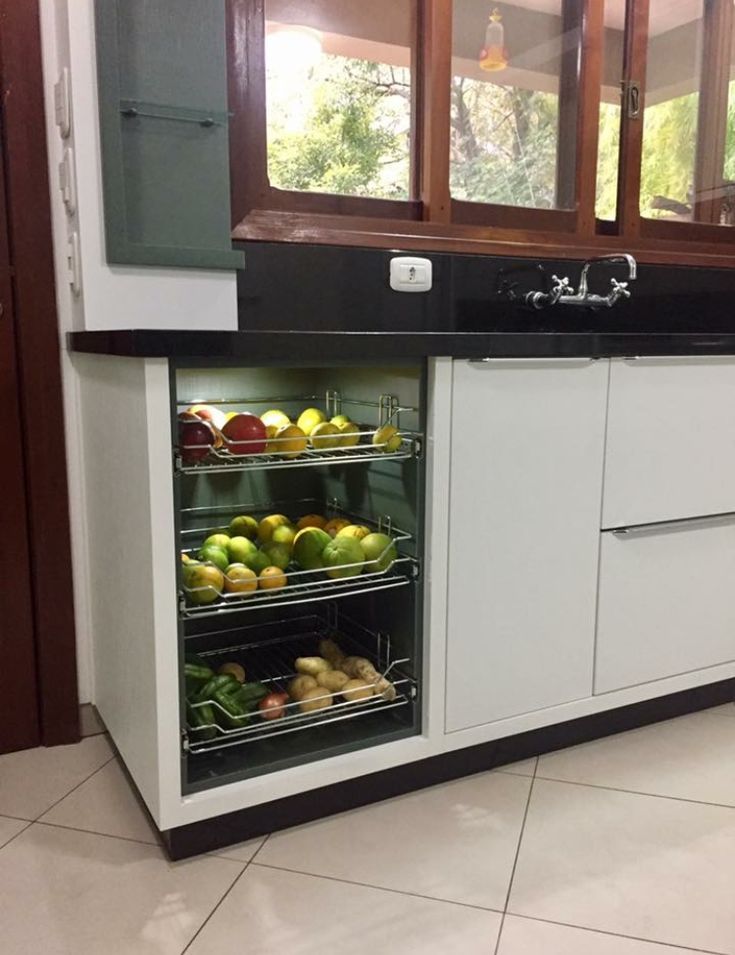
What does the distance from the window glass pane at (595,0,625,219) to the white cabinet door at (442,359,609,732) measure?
2.94ft

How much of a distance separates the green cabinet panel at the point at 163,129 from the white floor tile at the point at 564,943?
1394mm

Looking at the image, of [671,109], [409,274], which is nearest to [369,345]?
[409,274]

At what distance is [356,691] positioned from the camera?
165 centimetres

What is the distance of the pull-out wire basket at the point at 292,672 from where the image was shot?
1.53m

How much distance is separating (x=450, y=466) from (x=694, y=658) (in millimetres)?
875

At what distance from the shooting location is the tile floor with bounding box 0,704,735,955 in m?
1.28

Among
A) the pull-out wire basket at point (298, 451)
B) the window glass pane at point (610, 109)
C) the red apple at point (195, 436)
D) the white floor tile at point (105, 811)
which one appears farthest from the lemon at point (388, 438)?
the window glass pane at point (610, 109)

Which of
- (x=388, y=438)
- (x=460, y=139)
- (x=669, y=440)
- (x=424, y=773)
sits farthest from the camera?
(x=460, y=139)

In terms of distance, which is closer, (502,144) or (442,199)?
(442,199)

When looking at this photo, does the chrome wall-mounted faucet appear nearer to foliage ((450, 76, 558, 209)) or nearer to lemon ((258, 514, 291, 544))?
foliage ((450, 76, 558, 209))

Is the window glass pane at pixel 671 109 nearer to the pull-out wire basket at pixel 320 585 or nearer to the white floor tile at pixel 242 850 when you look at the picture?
the pull-out wire basket at pixel 320 585

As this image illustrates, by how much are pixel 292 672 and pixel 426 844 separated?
52 centimetres

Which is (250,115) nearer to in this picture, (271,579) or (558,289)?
(558,289)

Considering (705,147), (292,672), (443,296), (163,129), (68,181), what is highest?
(705,147)
